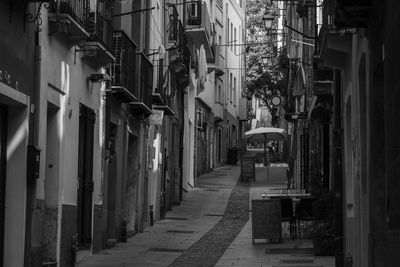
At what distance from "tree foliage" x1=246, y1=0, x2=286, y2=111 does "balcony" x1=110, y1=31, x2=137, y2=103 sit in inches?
1463

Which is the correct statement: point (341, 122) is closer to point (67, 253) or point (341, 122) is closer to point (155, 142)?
point (67, 253)

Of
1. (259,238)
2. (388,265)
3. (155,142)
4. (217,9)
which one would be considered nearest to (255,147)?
(217,9)

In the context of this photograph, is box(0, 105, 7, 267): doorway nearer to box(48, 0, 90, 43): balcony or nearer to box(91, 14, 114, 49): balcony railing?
box(48, 0, 90, 43): balcony

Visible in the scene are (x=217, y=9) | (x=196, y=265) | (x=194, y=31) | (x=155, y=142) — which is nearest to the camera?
(x=196, y=265)

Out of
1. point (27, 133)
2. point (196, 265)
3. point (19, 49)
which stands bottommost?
point (196, 265)

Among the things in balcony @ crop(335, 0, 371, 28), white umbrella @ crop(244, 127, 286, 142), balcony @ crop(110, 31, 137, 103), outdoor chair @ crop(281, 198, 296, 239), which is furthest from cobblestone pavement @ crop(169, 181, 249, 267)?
white umbrella @ crop(244, 127, 286, 142)

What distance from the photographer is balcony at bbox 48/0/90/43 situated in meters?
12.2

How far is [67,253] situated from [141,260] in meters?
2.11

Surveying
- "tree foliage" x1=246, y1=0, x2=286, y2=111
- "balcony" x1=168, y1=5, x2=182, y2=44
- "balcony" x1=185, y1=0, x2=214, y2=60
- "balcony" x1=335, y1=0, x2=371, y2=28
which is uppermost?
"tree foliage" x1=246, y1=0, x2=286, y2=111

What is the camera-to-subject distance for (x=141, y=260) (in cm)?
1538

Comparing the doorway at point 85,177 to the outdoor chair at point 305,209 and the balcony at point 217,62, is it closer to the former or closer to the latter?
the outdoor chair at point 305,209

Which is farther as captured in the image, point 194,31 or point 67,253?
point 194,31

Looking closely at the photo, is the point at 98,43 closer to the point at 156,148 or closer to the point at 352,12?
the point at 352,12

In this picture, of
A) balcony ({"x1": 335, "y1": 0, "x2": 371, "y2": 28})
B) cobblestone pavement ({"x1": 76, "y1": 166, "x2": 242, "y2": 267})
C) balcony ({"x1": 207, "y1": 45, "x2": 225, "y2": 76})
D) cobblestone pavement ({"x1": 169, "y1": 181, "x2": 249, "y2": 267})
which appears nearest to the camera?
balcony ({"x1": 335, "y1": 0, "x2": 371, "y2": 28})
